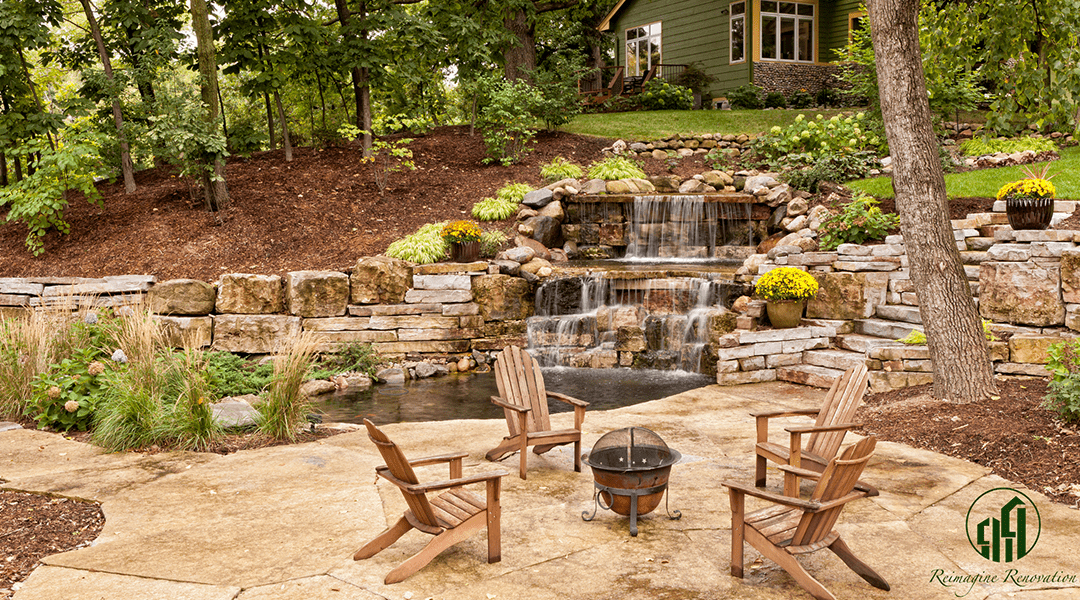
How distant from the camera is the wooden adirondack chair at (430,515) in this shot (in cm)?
333

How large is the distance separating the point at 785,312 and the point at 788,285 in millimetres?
335

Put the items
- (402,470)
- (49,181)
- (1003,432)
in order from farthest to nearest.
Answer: (49,181) < (1003,432) < (402,470)

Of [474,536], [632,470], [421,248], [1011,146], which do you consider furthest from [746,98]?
[474,536]

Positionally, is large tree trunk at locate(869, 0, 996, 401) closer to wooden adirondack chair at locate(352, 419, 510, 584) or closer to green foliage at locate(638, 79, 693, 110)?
wooden adirondack chair at locate(352, 419, 510, 584)

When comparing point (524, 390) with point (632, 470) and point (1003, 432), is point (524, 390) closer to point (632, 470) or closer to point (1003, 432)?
point (632, 470)

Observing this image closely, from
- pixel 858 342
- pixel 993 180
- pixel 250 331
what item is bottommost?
pixel 858 342

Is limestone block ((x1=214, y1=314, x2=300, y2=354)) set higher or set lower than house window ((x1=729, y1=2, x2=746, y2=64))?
lower

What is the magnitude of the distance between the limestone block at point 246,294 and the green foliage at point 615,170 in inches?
244

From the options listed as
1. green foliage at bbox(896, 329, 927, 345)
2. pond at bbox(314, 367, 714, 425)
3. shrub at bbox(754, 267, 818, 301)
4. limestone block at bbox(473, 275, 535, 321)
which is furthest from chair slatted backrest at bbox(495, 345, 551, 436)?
limestone block at bbox(473, 275, 535, 321)

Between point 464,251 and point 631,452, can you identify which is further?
point 464,251

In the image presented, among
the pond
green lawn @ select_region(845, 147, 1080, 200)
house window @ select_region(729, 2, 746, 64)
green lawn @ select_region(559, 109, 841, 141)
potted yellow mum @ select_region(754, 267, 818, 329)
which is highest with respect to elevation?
house window @ select_region(729, 2, 746, 64)

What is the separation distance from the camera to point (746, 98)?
19.4 metres

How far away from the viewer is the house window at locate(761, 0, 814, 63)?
66.8 feet

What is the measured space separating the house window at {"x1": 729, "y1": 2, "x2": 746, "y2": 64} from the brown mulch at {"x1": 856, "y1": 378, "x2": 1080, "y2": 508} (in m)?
16.0
